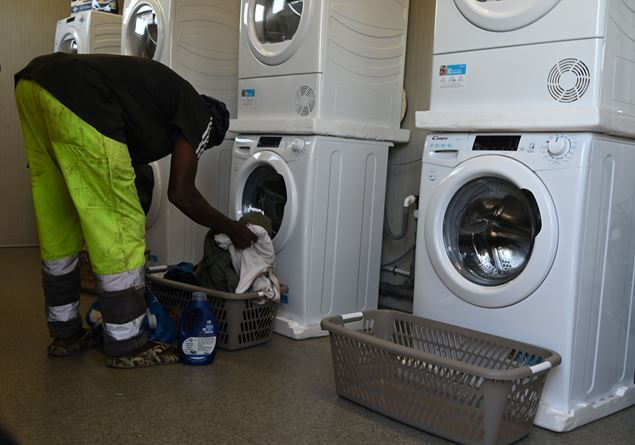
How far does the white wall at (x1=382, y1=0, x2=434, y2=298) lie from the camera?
3273 millimetres

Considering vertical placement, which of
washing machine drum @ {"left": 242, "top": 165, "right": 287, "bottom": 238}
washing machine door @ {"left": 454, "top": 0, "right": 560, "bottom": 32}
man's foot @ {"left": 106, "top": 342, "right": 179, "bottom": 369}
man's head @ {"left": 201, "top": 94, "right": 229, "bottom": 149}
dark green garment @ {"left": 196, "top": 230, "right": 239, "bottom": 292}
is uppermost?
washing machine door @ {"left": 454, "top": 0, "right": 560, "bottom": 32}

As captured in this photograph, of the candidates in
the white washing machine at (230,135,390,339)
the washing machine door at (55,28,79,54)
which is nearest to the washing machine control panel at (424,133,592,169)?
the white washing machine at (230,135,390,339)

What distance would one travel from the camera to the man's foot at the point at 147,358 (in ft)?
7.45

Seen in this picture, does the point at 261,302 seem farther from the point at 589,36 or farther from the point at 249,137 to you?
the point at 589,36

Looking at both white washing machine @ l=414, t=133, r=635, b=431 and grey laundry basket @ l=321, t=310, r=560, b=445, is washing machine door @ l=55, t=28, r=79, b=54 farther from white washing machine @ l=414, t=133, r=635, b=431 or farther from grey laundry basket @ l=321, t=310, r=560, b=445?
grey laundry basket @ l=321, t=310, r=560, b=445

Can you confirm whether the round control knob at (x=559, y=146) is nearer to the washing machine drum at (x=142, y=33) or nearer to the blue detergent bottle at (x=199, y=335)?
the blue detergent bottle at (x=199, y=335)

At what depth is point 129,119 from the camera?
2.21 metres

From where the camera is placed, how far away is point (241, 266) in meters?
2.61

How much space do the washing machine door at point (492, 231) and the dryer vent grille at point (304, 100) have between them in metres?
0.88

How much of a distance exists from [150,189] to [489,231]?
6.90 ft

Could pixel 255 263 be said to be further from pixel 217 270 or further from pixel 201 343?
pixel 201 343

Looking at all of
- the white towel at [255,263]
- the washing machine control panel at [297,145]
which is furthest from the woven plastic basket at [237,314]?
the washing machine control panel at [297,145]

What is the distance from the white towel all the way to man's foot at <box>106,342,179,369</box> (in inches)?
14.2

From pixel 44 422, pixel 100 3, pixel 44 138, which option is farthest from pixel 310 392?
pixel 100 3
